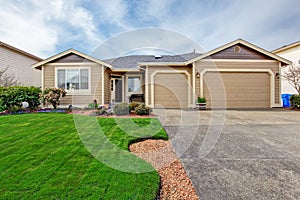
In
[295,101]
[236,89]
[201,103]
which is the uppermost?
[236,89]

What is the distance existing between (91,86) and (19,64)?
320 inches

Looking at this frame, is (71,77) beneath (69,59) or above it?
beneath

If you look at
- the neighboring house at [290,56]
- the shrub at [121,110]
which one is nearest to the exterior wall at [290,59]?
the neighboring house at [290,56]

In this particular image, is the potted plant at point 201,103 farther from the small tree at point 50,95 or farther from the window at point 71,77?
the small tree at point 50,95

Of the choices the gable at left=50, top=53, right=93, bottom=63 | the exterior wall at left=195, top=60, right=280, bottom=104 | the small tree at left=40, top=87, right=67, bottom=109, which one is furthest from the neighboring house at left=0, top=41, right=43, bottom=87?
the exterior wall at left=195, top=60, right=280, bottom=104

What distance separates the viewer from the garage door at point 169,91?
35.4ft

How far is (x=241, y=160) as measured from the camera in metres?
3.30

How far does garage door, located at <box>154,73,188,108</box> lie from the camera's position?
35.4 ft

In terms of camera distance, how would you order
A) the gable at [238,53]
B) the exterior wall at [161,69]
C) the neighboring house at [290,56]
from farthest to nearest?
1. the neighboring house at [290,56]
2. the exterior wall at [161,69]
3. the gable at [238,53]

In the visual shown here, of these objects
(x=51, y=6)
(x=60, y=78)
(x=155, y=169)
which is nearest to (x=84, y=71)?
(x=60, y=78)

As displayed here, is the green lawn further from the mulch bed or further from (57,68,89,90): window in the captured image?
(57,68,89,90): window

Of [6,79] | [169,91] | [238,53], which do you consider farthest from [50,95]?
[238,53]

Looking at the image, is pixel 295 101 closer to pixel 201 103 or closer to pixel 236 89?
pixel 236 89

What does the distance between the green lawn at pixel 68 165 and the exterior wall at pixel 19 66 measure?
10.8 m
